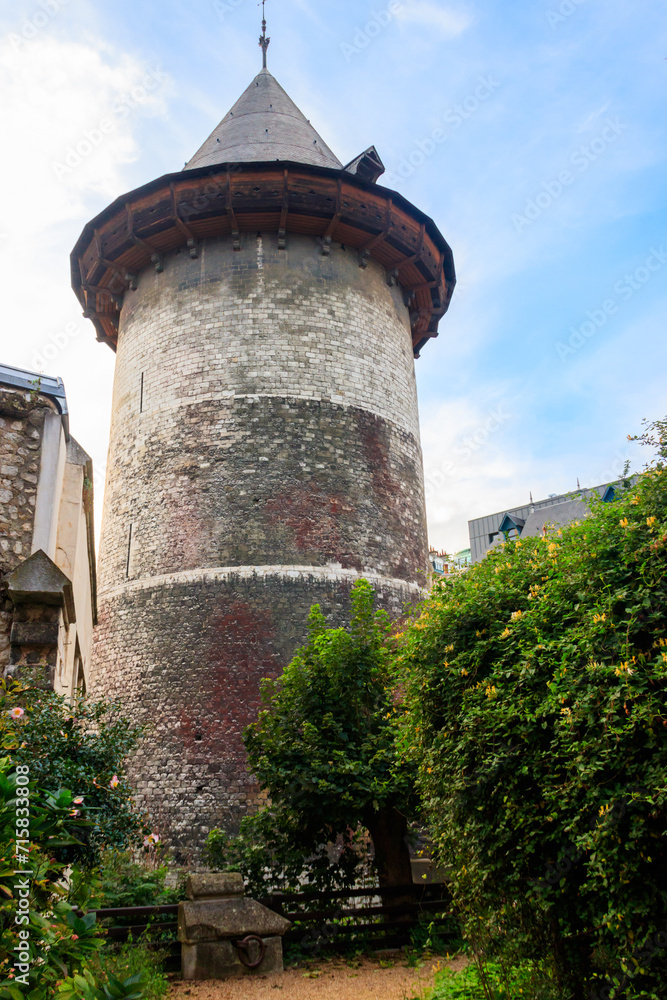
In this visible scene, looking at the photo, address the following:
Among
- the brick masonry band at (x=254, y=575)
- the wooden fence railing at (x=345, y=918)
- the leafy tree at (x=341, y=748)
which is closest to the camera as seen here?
the wooden fence railing at (x=345, y=918)

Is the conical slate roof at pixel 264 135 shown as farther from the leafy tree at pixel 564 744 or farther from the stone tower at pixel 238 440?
the leafy tree at pixel 564 744

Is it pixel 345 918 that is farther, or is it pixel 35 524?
pixel 345 918

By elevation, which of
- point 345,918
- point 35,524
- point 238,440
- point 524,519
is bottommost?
point 345,918

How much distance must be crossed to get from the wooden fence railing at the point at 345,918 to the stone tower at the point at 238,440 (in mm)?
3990

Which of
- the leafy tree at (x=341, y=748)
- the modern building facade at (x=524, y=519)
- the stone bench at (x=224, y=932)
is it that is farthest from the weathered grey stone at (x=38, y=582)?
the modern building facade at (x=524, y=519)

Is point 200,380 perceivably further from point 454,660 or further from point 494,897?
point 494,897

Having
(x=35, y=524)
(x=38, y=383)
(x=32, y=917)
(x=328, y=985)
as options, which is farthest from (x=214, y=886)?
(x=38, y=383)

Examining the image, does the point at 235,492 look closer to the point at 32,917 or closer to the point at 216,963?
the point at 216,963

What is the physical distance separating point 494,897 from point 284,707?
4295 mm

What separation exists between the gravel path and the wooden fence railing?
18.8 inches

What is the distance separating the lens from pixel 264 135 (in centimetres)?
1644

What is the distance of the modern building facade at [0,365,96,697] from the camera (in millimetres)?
5809

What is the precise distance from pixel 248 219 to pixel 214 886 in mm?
11950

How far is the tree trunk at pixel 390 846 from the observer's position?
800cm
